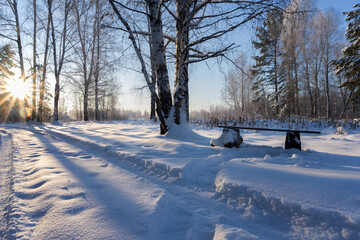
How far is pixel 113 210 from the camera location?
1558 mm

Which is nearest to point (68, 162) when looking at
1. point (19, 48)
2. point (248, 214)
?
point (248, 214)

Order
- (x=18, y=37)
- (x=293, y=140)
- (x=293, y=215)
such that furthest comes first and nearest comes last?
(x=18, y=37)
(x=293, y=140)
(x=293, y=215)

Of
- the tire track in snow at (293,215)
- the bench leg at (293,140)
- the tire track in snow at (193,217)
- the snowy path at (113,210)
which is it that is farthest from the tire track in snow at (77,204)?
the bench leg at (293,140)

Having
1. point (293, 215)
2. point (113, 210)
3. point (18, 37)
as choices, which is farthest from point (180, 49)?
point (18, 37)

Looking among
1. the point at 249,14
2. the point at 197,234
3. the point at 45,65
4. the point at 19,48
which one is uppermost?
the point at 19,48

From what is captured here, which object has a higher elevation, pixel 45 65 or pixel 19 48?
pixel 19 48

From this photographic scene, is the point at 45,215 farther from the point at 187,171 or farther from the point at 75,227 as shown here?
the point at 187,171

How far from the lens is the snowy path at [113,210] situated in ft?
4.27

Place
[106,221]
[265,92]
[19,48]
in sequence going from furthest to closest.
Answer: [265,92] < [19,48] < [106,221]

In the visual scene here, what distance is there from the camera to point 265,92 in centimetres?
2131

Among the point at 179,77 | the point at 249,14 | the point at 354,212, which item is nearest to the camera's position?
the point at 354,212

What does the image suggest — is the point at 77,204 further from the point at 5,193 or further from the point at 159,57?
the point at 159,57

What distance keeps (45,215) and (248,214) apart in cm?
184

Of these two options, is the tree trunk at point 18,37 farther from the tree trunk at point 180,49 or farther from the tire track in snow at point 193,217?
the tire track in snow at point 193,217
